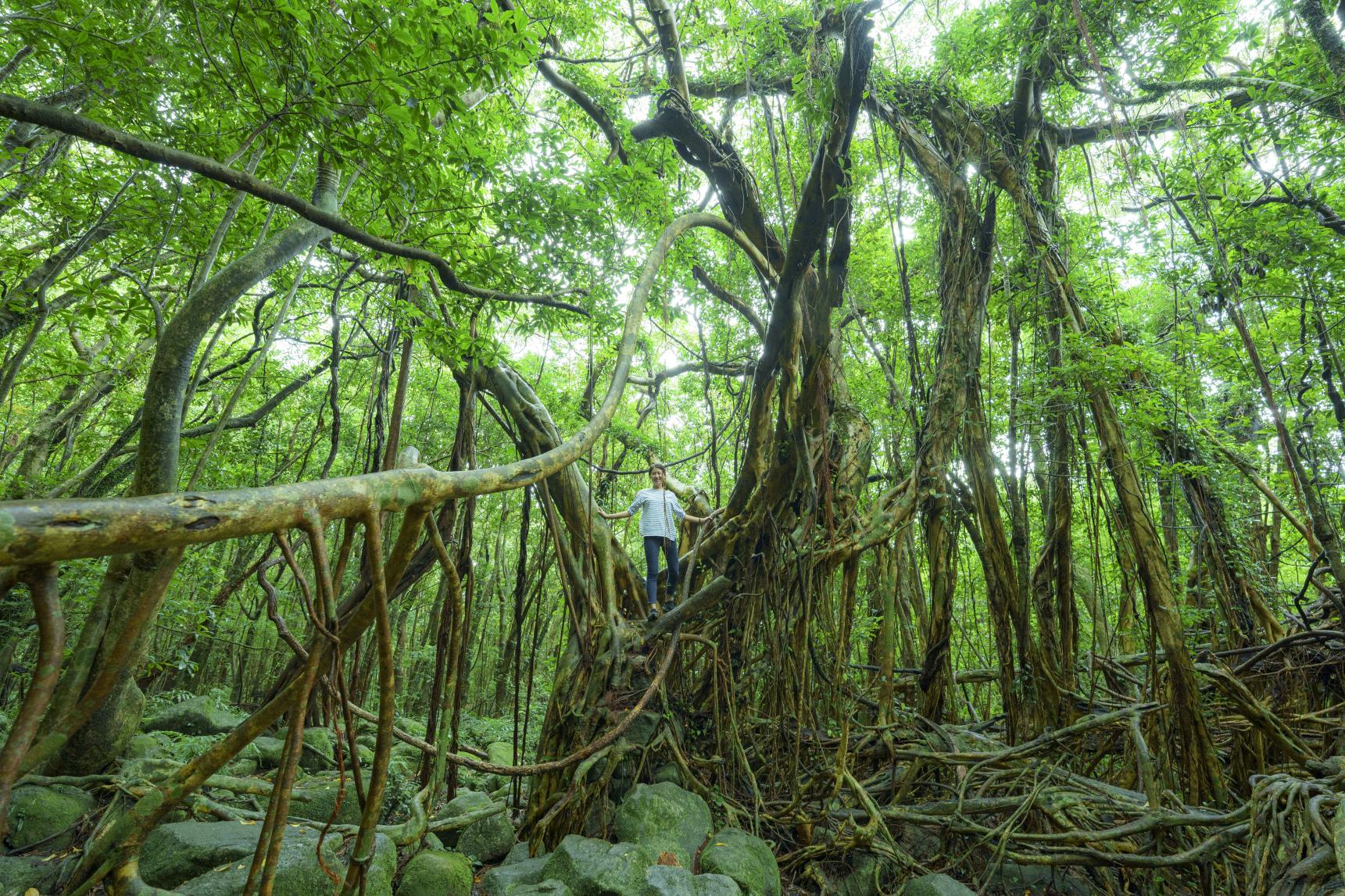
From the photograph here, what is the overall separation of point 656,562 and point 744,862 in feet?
6.02

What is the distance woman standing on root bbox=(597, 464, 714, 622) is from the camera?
3.96 meters

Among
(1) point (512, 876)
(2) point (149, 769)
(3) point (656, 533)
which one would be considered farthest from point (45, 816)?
(3) point (656, 533)

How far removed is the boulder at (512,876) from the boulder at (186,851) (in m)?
0.97

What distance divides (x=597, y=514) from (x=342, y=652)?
2.54 meters

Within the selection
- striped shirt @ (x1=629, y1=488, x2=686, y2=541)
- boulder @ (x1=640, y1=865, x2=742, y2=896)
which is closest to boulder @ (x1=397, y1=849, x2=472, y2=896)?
boulder @ (x1=640, y1=865, x2=742, y2=896)

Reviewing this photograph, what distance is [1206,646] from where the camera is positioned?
13.0 ft

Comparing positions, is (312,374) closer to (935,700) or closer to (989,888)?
(935,700)

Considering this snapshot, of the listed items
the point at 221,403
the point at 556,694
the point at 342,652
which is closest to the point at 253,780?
the point at 556,694

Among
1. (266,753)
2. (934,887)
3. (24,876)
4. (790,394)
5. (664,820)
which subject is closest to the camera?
(934,887)

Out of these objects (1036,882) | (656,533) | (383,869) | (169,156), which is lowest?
(1036,882)

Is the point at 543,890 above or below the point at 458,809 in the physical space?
above

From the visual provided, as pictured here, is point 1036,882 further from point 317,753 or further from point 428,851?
point 317,753

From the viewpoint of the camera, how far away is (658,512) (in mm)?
4215

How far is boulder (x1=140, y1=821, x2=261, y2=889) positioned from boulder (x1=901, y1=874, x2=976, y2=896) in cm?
272
